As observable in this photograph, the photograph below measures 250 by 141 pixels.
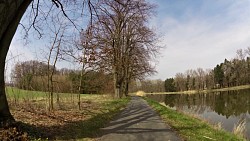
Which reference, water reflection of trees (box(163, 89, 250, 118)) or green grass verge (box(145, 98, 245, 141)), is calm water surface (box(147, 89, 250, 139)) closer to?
water reflection of trees (box(163, 89, 250, 118))

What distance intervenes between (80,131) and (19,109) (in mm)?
4475

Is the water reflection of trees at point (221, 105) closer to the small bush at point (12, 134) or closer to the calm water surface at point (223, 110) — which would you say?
the calm water surface at point (223, 110)

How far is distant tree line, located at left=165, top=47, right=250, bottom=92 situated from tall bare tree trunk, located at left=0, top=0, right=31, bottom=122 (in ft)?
324

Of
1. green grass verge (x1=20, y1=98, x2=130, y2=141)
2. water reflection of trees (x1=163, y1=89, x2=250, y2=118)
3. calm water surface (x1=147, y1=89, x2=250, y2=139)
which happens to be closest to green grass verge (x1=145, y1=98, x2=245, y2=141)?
calm water surface (x1=147, y1=89, x2=250, y2=139)

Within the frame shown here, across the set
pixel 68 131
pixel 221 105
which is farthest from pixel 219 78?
pixel 68 131

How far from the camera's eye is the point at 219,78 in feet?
352

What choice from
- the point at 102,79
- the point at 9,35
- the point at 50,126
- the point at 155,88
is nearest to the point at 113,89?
the point at 102,79

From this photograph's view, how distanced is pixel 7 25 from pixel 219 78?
352ft

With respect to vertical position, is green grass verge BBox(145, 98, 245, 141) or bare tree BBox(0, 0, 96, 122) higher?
bare tree BBox(0, 0, 96, 122)

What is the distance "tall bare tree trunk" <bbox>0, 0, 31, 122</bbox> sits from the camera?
22.1ft

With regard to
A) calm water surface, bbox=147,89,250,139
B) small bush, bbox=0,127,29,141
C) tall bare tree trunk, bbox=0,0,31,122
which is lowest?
calm water surface, bbox=147,89,250,139

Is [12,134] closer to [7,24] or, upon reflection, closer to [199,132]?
[7,24]

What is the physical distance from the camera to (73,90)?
1819 cm

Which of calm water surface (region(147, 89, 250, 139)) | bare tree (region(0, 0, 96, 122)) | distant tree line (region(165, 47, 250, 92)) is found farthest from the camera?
distant tree line (region(165, 47, 250, 92))
